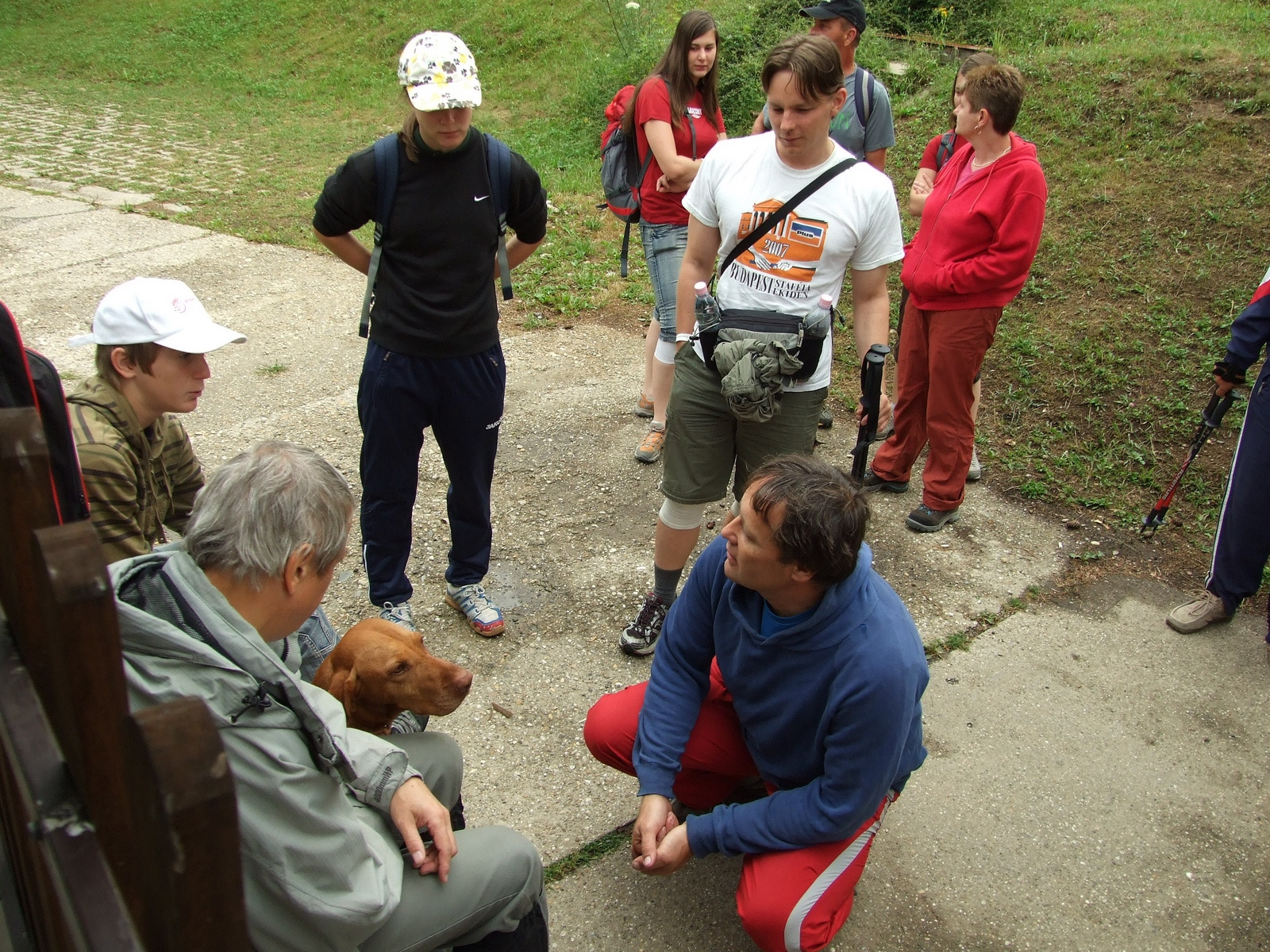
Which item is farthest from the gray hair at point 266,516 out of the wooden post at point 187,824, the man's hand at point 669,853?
the man's hand at point 669,853

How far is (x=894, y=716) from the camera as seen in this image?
208cm

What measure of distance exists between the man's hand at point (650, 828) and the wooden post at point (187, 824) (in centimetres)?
155

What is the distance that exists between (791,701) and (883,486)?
8.70 ft

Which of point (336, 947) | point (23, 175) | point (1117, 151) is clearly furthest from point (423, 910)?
point (23, 175)

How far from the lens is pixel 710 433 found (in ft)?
10.5

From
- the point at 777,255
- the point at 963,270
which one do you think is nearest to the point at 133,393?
the point at 777,255

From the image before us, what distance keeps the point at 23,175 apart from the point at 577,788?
9.67 metres

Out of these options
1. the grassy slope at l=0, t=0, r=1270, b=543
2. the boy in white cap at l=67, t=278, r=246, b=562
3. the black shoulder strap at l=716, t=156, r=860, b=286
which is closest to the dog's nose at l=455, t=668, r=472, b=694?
the boy in white cap at l=67, t=278, r=246, b=562

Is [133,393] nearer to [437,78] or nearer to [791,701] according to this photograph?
[437,78]

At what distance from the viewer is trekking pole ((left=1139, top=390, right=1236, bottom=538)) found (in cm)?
378

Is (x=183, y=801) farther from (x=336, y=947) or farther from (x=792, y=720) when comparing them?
(x=792, y=720)

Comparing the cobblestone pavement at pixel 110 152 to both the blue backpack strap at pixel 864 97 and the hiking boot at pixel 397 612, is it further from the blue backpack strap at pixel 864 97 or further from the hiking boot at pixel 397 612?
the hiking boot at pixel 397 612

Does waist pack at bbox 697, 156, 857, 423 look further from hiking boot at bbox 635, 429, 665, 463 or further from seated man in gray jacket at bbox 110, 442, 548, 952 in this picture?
hiking boot at bbox 635, 429, 665, 463

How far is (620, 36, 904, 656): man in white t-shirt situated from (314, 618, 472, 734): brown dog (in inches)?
49.1
